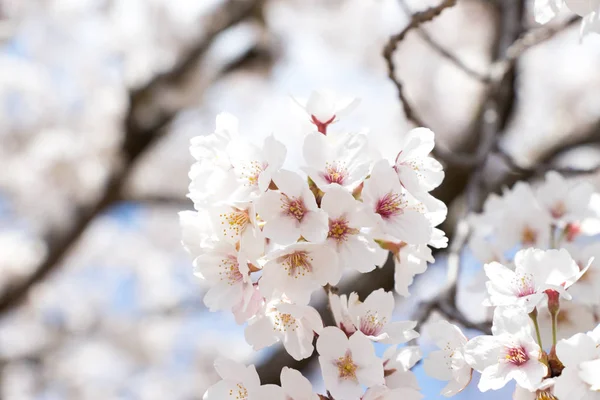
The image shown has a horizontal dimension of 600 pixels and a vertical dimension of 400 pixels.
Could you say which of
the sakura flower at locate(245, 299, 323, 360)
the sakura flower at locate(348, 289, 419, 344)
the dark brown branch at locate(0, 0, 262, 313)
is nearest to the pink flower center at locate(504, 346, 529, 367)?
the sakura flower at locate(348, 289, 419, 344)

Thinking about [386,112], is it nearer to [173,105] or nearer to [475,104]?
[475,104]

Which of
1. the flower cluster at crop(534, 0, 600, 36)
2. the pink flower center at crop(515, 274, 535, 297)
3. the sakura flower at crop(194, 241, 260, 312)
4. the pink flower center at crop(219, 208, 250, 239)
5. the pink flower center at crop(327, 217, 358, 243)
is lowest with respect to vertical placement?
the pink flower center at crop(515, 274, 535, 297)

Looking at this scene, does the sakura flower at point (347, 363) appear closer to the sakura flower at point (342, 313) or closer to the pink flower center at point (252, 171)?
the sakura flower at point (342, 313)

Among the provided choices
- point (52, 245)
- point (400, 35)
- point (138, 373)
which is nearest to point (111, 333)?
point (138, 373)

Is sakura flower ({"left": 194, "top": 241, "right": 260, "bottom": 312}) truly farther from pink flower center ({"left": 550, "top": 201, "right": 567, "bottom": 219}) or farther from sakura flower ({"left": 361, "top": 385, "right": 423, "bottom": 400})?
pink flower center ({"left": 550, "top": 201, "right": 567, "bottom": 219})

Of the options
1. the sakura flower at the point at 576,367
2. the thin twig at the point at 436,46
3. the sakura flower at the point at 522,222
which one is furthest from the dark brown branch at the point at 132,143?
the sakura flower at the point at 576,367

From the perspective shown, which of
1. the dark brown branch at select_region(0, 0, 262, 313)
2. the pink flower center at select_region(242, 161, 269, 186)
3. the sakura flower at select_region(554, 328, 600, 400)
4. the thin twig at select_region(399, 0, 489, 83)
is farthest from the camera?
the dark brown branch at select_region(0, 0, 262, 313)

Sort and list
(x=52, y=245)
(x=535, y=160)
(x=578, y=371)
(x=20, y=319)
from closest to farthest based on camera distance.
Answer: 1. (x=578, y=371)
2. (x=52, y=245)
3. (x=535, y=160)
4. (x=20, y=319)
